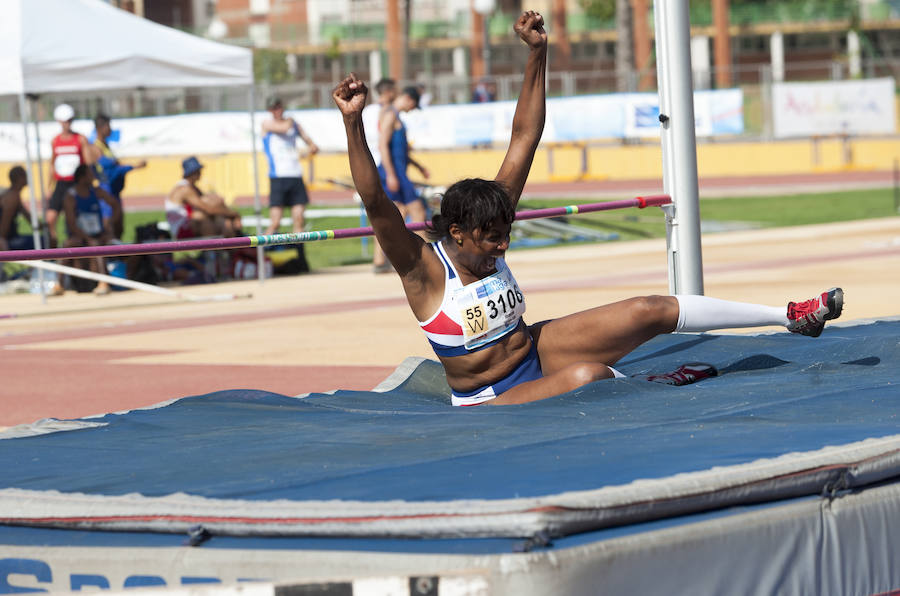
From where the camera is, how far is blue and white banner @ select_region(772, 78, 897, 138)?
31.7 m

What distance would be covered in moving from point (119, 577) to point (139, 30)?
1120cm

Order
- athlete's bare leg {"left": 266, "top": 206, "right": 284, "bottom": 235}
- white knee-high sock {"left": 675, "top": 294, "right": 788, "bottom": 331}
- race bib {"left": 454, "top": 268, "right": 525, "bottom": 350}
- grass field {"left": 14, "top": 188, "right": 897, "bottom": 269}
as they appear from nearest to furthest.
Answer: race bib {"left": 454, "top": 268, "right": 525, "bottom": 350}, white knee-high sock {"left": 675, "top": 294, "right": 788, "bottom": 331}, athlete's bare leg {"left": 266, "top": 206, "right": 284, "bottom": 235}, grass field {"left": 14, "top": 188, "right": 897, "bottom": 269}

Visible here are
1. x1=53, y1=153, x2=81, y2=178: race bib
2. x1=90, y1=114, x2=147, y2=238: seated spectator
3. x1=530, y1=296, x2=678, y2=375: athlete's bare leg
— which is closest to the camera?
x1=530, y1=296, x2=678, y2=375: athlete's bare leg

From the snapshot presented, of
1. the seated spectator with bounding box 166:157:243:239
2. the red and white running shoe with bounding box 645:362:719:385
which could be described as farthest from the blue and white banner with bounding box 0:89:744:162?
the red and white running shoe with bounding box 645:362:719:385

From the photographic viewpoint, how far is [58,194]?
1444 centimetres

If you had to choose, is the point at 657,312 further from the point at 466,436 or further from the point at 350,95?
the point at 350,95

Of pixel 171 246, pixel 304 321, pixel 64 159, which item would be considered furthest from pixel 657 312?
pixel 64 159

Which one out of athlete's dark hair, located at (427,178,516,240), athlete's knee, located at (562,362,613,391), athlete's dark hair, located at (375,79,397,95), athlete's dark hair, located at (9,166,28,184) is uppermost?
athlete's dark hair, located at (375,79,397,95)

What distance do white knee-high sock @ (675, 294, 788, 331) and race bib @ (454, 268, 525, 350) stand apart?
702mm

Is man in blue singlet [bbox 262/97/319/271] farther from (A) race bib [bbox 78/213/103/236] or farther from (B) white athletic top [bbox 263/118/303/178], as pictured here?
(A) race bib [bbox 78/213/103/236]

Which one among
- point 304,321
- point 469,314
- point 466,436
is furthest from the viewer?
point 304,321

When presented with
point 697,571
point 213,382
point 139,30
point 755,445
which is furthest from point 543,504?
point 139,30

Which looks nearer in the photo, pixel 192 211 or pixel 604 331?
pixel 604 331

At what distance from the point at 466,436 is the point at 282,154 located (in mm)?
11159
